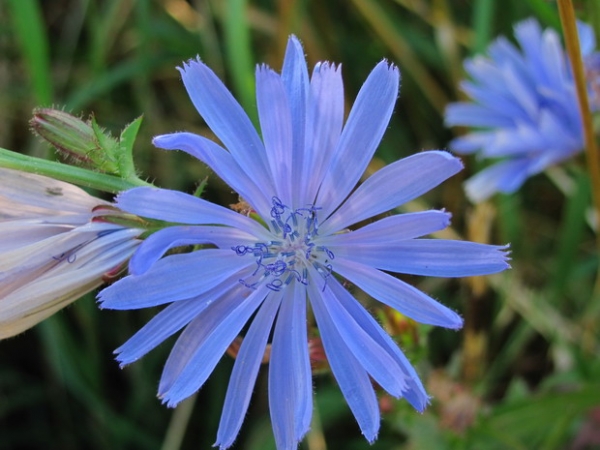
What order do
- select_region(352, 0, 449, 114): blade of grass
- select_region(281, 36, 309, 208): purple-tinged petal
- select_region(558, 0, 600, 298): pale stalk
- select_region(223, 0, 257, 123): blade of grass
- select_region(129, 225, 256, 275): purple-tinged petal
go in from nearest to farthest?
select_region(129, 225, 256, 275): purple-tinged petal < select_region(281, 36, 309, 208): purple-tinged petal < select_region(558, 0, 600, 298): pale stalk < select_region(223, 0, 257, 123): blade of grass < select_region(352, 0, 449, 114): blade of grass

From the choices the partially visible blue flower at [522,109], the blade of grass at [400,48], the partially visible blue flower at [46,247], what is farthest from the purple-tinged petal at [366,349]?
the blade of grass at [400,48]

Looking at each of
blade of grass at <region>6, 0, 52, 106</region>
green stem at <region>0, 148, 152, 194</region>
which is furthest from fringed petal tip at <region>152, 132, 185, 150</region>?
blade of grass at <region>6, 0, 52, 106</region>

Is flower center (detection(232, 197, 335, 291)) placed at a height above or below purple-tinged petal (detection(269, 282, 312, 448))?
above

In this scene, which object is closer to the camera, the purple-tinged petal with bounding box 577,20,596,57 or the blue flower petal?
the blue flower petal

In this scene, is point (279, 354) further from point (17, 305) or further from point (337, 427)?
point (337, 427)

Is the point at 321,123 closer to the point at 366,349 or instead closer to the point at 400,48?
the point at 366,349

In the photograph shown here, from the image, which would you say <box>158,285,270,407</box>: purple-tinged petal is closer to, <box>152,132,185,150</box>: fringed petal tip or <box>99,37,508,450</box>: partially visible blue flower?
<box>99,37,508,450</box>: partially visible blue flower

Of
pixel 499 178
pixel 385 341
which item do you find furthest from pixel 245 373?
pixel 499 178

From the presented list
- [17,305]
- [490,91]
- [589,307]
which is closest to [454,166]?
[17,305]
